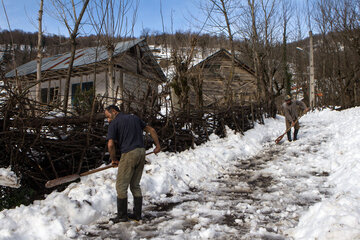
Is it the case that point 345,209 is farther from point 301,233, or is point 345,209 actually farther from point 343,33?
point 343,33

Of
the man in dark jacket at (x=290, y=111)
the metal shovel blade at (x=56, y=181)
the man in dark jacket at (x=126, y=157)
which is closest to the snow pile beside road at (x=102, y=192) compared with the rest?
the metal shovel blade at (x=56, y=181)

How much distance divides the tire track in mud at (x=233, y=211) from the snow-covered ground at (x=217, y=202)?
1 centimetres

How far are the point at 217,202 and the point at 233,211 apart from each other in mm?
435

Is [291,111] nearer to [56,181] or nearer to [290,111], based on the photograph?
[290,111]

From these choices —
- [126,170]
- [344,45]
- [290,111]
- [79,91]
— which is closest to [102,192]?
[126,170]

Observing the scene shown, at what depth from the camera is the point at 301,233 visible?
294 cm

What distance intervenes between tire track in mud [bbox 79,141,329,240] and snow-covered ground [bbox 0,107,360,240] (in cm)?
1

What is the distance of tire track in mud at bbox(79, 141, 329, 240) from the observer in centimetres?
321

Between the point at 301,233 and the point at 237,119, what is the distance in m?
7.26

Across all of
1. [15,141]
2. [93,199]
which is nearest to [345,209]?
[93,199]

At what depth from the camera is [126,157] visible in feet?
12.3

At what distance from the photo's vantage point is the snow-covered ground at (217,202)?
10.2ft

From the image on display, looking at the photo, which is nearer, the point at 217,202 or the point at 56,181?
the point at 56,181

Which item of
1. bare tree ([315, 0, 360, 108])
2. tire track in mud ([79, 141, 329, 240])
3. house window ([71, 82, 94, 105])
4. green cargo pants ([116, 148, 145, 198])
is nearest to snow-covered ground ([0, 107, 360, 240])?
tire track in mud ([79, 141, 329, 240])
